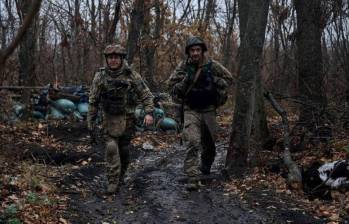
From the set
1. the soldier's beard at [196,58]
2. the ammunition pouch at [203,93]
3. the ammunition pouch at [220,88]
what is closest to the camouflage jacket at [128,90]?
the ammunition pouch at [203,93]

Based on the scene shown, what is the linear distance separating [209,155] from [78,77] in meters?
14.1

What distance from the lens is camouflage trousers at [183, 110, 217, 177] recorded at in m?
6.75

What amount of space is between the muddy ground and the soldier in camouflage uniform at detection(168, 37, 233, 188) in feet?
1.50

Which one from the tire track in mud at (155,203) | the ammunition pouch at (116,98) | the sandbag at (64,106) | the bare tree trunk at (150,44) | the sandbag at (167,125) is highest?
the bare tree trunk at (150,44)

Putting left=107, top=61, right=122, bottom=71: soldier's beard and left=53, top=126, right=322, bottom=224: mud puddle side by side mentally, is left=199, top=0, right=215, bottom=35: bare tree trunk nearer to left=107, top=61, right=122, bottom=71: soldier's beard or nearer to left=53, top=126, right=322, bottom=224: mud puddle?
left=53, top=126, right=322, bottom=224: mud puddle

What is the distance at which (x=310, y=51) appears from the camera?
9.26 m

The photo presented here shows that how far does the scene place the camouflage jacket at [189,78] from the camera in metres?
6.77

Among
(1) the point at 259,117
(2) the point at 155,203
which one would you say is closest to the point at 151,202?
(2) the point at 155,203

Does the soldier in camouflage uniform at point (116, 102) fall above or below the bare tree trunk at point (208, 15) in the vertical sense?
below

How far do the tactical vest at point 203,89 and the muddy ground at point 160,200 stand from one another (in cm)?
119

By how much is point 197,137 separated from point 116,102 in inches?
48.7

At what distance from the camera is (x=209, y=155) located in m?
7.44

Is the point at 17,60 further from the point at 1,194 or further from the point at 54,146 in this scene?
the point at 1,194

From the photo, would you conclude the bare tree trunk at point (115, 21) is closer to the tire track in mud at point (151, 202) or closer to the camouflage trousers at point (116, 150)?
the tire track in mud at point (151, 202)
